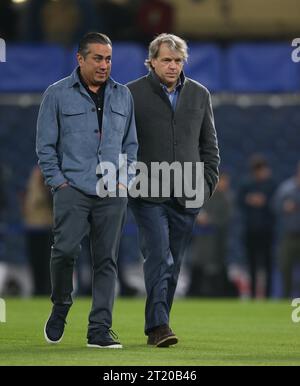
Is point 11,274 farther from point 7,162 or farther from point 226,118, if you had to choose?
point 226,118

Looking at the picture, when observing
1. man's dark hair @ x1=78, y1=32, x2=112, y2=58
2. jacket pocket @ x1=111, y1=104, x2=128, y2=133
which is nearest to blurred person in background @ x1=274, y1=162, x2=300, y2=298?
jacket pocket @ x1=111, y1=104, x2=128, y2=133

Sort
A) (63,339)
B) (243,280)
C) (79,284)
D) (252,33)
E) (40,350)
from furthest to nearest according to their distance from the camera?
(252,33) < (243,280) < (79,284) < (63,339) < (40,350)

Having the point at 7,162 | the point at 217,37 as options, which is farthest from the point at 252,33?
the point at 7,162

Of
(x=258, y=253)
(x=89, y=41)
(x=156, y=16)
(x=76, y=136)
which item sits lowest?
(x=76, y=136)

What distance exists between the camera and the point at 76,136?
10312 millimetres

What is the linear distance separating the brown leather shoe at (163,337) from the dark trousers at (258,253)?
10.3m

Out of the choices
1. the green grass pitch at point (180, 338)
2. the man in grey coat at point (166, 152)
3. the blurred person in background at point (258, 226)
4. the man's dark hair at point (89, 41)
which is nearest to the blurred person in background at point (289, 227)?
the blurred person in background at point (258, 226)

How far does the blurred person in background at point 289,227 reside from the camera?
20.5 metres

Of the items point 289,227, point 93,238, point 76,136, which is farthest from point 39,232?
point 76,136

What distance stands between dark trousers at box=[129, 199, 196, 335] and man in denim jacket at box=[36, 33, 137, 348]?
0.40 metres

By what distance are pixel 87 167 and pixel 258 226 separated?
Answer: 35.9ft

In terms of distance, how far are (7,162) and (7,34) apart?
2119mm

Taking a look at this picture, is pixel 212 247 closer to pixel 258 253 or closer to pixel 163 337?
pixel 258 253

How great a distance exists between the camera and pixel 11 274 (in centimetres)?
2227
